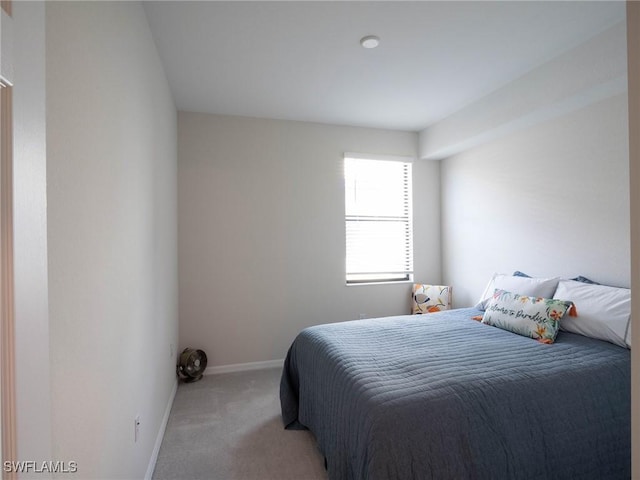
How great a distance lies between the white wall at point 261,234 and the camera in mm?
3268

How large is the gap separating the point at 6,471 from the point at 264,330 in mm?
3033

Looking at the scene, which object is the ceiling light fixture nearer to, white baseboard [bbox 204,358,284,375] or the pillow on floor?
the pillow on floor

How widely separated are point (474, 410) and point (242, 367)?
2.51 m

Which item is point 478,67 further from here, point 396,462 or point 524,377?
point 396,462

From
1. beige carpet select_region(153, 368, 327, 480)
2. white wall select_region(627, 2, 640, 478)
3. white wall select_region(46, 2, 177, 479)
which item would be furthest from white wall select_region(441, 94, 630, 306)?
white wall select_region(46, 2, 177, 479)

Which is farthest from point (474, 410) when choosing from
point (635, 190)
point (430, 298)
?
point (430, 298)

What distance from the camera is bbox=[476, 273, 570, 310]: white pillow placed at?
2523 millimetres

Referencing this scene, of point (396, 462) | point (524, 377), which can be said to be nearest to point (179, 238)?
point (396, 462)

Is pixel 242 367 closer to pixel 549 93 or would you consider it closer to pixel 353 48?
pixel 353 48

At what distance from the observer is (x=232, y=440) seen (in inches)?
85.7

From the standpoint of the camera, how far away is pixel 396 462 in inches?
52.1

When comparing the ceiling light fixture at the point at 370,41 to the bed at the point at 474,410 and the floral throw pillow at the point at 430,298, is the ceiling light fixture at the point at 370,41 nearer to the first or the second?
the bed at the point at 474,410

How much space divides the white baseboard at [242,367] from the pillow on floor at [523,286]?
2142 millimetres

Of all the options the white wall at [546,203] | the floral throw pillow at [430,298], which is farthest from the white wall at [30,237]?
the floral throw pillow at [430,298]
